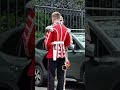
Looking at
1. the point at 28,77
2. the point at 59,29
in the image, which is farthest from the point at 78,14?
the point at 28,77

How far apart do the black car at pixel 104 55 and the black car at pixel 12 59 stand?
58 centimetres

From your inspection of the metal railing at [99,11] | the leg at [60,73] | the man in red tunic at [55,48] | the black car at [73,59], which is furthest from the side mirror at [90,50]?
the black car at [73,59]

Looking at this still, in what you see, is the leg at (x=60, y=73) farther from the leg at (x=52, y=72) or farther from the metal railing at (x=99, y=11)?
the metal railing at (x=99, y=11)

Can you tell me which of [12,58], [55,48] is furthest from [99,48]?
[55,48]

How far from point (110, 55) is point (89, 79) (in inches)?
10.5

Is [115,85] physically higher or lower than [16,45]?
lower

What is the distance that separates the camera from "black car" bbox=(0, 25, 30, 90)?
3.04m

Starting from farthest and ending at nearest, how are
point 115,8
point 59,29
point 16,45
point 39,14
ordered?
point 39,14 → point 59,29 → point 16,45 → point 115,8

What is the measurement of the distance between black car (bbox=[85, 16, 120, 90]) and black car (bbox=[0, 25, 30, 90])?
58 centimetres

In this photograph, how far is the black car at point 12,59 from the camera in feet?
9.97

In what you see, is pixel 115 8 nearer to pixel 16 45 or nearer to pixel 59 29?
pixel 16 45

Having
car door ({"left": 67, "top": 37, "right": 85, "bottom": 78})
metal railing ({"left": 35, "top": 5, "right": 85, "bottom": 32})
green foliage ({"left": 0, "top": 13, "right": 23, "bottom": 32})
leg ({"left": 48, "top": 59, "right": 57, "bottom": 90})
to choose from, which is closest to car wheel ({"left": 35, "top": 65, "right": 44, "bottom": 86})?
car door ({"left": 67, "top": 37, "right": 85, "bottom": 78})

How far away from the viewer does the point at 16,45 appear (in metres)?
3.08

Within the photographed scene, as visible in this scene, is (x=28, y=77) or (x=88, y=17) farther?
(x=28, y=77)
